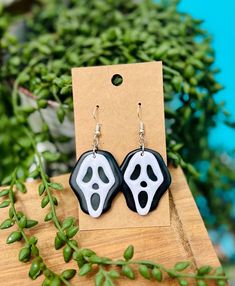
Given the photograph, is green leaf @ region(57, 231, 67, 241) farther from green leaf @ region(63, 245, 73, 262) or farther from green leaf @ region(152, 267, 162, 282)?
green leaf @ region(152, 267, 162, 282)

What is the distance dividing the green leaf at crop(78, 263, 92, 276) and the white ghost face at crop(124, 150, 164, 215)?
119mm

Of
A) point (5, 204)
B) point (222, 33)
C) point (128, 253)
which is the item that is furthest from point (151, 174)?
point (222, 33)

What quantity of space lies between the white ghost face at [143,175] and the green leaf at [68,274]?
5.3 inches

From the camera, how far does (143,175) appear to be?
0.73 meters

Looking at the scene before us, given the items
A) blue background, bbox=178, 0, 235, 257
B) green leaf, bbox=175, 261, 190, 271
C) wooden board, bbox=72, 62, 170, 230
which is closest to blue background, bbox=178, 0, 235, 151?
blue background, bbox=178, 0, 235, 257

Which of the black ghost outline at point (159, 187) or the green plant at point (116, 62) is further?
the green plant at point (116, 62)

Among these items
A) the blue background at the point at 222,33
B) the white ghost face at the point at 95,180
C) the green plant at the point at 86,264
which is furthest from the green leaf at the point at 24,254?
the blue background at the point at 222,33

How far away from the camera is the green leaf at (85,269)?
0.66m

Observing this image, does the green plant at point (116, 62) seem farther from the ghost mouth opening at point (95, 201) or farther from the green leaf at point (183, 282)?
the green leaf at point (183, 282)

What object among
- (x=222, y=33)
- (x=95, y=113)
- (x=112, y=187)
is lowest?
(x=112, y=187)

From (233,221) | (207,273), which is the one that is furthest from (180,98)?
(233,221)

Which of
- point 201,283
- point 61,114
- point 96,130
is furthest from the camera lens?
point 61,114

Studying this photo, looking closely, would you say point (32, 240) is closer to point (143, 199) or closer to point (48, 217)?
point (48, 217)

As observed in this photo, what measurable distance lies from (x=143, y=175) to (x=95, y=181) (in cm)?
7
